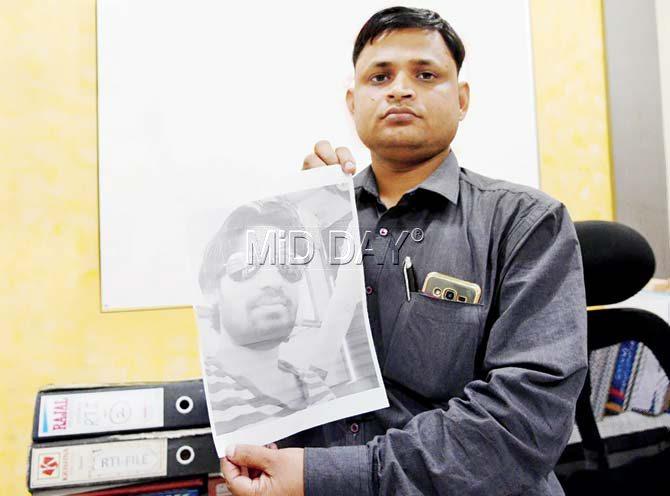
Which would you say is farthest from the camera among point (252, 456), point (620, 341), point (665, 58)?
point (665, 58)

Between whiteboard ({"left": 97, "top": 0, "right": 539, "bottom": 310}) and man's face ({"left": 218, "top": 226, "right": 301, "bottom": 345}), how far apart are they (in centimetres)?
49

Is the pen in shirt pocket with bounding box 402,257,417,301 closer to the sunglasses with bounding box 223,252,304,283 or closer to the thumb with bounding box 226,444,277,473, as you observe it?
the sunglasses with bounding box 223,252,304,283

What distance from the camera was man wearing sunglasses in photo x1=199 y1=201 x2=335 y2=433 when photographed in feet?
2.14

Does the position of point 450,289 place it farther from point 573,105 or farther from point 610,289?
point 573,105

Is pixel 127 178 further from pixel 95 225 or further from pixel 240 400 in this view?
pixel 240 400

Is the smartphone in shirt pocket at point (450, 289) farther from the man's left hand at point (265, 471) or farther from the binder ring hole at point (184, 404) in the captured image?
the binder ring hole at point (184, 404)

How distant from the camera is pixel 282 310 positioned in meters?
0.69

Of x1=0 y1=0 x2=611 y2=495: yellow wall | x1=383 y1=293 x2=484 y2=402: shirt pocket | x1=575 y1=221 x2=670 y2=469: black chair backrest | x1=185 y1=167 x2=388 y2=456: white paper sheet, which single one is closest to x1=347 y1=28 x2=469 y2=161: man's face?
x1=185 y1=167 x2=388 y2=456: white paper sheet

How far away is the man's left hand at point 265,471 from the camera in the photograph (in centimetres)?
61

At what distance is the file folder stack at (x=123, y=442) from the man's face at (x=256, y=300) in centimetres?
22

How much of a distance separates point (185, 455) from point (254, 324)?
0.28 metres

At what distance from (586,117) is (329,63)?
0.72 meters

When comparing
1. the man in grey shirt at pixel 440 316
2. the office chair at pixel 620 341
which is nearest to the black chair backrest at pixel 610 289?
the office chair at pixel 620 341

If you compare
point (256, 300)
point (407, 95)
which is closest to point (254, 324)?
point (256, 300)
